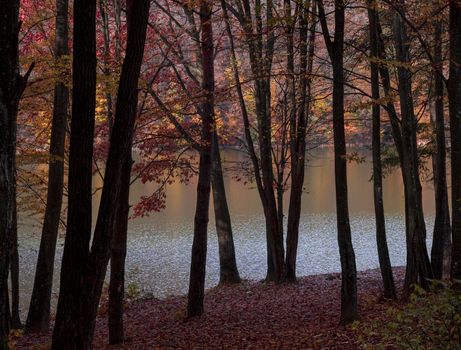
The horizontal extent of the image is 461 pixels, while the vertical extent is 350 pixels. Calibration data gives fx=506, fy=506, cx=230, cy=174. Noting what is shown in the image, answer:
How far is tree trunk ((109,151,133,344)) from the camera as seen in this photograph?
21.7 feet

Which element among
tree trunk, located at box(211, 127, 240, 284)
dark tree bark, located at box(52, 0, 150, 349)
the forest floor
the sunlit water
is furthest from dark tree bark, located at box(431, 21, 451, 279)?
dark tree bark, located at box(52, 0, 150, 349)

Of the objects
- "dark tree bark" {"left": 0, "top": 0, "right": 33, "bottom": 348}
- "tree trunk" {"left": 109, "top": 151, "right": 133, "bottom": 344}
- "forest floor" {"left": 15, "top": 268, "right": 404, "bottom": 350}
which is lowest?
"forest floor" {"left": 15, "top": 268, "right": 404, "bottom": 350}

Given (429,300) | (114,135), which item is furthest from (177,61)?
(429,300)

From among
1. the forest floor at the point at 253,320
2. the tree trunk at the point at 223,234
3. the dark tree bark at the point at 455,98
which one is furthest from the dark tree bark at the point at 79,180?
the tree trunk at the point at 223,234

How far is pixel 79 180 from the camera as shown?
4.36 metres

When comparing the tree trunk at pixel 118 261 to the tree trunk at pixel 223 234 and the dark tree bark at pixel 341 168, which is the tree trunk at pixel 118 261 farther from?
the tree trunk at pixel 223 234

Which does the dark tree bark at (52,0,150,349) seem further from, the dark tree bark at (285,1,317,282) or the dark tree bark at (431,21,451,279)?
the dark tree bark at (431,21,451,279)

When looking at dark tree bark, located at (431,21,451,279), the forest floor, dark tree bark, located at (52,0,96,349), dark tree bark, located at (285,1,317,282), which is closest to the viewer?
dark tree bark, located at (52,0,96,349)

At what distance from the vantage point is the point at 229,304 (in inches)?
378

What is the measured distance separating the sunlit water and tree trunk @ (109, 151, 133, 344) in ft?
16.6

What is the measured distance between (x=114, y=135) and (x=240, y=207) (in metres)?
23.1

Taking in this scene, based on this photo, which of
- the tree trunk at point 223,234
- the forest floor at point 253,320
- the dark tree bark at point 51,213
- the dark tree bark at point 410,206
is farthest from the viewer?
the tree trunk at point 223,234

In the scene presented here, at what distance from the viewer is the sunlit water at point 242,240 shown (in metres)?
15.5

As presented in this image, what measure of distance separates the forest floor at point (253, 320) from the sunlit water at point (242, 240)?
2868 mm
